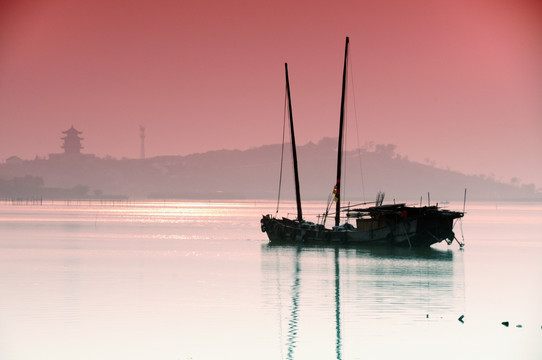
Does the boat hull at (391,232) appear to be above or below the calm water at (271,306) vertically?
above

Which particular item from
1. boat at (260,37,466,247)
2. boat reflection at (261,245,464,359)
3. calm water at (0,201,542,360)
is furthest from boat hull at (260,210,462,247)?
calm water at (0,201,542,360)

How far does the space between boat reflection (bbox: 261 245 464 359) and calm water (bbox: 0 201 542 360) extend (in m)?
0.09

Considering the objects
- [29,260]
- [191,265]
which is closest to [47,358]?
[191,265]

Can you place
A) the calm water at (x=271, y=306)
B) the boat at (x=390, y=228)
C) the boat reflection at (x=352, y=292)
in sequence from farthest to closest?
the boat at (x=390, y=228)
the boat reflection at (x=352, y=292)
the calm water at (x=271, y=306)

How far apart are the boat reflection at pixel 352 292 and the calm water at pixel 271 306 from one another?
9 cm

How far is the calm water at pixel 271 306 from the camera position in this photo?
32.0 m

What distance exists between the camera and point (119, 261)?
70562mm

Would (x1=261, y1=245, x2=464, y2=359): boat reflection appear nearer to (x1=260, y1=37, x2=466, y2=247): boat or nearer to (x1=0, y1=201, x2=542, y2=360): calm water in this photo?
(x1=0, y1=201, x2=542, y2=360): calm water

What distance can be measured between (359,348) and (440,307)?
38.8 feet

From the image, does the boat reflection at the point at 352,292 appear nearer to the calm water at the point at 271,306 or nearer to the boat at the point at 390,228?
the calm water at the point at 271,306

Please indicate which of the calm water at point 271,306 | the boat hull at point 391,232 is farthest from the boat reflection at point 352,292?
the boat hull at point 391,232

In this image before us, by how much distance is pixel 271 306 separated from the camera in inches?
1670

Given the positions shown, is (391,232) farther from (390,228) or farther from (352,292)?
(352,292)

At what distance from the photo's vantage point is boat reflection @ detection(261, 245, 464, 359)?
34156mm
